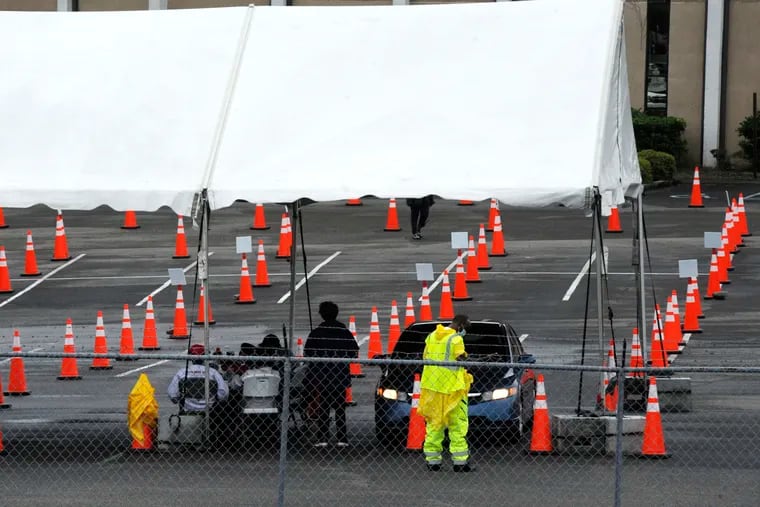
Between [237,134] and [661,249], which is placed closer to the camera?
[237,134]

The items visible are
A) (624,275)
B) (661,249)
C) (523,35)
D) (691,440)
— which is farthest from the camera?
(661,249)

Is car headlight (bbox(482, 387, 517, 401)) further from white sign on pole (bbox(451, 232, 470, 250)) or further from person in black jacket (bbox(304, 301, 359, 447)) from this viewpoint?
white sign on pole (bbox(451, 232, 470, 250))

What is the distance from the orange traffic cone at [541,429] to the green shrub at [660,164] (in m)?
26.3

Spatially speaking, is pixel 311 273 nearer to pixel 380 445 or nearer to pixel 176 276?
pixel 176 276

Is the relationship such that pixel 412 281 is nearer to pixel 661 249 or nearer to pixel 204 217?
pixel 661 249

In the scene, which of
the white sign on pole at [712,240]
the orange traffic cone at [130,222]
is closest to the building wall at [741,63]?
the orange traffic cone at [130,222]

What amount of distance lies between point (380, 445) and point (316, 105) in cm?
361

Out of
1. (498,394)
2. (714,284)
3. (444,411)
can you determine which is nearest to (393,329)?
(498,394)

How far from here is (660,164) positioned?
42188 mm

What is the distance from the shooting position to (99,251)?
106 ft

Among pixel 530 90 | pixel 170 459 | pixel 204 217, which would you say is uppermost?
pixel 530 90

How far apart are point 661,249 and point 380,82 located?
1411 centimetres

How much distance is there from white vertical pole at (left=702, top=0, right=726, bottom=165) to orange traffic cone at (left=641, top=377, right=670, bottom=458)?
3025 cm

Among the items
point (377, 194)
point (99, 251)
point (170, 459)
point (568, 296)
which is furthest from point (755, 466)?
point (99, 251)
